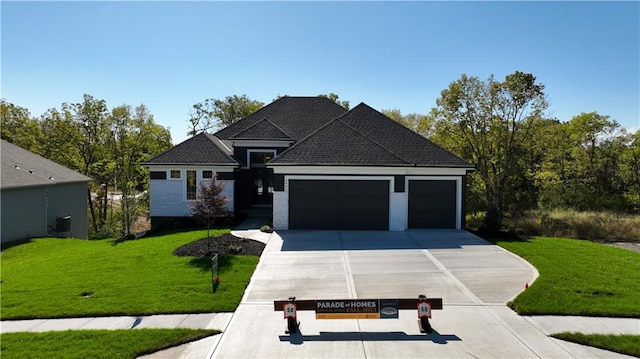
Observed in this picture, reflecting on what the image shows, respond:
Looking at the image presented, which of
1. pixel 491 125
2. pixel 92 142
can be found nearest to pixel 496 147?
pixel 491 125

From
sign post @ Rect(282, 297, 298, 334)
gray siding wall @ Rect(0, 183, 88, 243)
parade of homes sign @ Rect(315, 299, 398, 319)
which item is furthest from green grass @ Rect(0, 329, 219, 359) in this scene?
gray siding wall @ Rect(0, 183, 88, 243)

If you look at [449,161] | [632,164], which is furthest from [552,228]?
[632,164]

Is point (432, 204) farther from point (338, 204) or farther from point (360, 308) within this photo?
point (360, 308)

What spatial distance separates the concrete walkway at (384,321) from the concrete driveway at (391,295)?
2 cm

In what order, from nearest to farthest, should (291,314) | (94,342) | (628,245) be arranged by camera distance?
1. (94,342)
2. (291,314)
3. (628,245)

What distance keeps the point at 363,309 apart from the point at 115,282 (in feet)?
23.6

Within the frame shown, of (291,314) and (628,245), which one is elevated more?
(291,314)

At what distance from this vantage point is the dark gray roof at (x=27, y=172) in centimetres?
1718

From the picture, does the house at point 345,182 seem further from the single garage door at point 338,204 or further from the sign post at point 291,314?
the sign post at point 291,314

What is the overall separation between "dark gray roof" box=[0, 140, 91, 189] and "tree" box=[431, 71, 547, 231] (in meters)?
25.2

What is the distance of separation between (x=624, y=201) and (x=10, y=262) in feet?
120

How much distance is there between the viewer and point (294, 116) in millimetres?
26594

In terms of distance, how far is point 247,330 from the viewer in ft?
24.4

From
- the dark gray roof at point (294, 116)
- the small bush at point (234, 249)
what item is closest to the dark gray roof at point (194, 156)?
the dark gray roof at point (294, 116)
